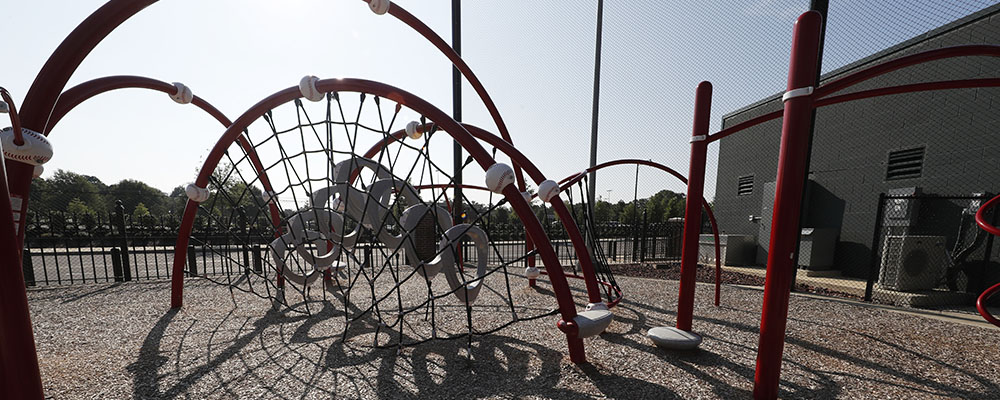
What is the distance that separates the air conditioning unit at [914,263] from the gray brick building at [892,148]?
5.95 feet

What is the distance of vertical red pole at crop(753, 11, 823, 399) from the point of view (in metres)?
2.07

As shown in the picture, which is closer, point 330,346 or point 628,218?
point 330,346

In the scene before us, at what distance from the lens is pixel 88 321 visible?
13.4 feet

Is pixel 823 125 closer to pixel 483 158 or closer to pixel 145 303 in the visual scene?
pixel 483 158

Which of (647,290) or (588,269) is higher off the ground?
(588,269)

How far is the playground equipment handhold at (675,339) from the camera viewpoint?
10.0ft

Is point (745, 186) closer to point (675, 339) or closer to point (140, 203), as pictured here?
point (675, 339)

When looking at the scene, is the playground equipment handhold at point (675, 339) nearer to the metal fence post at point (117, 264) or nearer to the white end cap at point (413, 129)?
the white end cap at point (413, 129)

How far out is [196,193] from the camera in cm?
408

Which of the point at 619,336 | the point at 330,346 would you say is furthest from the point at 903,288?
the point at 330,346

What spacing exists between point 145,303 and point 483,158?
5.54 metres

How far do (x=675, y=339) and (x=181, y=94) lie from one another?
6574 millimetres

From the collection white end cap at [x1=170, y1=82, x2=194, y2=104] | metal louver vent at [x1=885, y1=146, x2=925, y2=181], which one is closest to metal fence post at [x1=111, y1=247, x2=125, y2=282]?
white end cap at [x1=170, y1=82, x2=194, y2=104]

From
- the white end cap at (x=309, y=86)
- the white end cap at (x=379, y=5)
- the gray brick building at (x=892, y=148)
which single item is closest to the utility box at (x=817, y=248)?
the gray brick building at (x=892, y=148)
